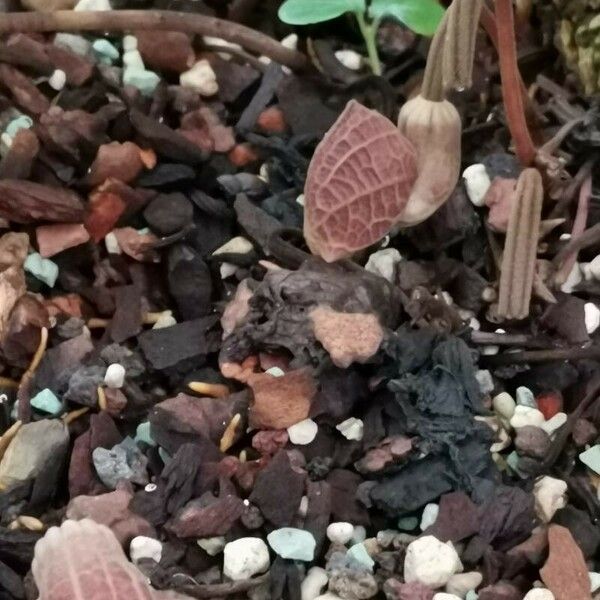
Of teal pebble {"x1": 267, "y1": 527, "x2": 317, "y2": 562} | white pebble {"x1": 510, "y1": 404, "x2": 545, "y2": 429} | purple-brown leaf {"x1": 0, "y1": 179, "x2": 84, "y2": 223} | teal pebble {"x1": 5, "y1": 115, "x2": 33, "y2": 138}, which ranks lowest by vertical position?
teal pebble {"x1": 267, "y1": 527, "x2": 317, "y2": 562}

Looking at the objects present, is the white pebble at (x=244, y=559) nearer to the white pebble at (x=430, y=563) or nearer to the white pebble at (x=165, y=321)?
the white pebble at (x=430, y=563)

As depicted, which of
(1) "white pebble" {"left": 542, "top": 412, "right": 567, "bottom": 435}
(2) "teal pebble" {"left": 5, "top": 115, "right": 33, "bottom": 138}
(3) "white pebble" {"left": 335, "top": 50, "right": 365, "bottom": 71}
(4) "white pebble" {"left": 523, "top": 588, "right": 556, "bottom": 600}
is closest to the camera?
(4) "white pebble" {"left": 523, "top": 588, "right": 556, "bottom": 600}

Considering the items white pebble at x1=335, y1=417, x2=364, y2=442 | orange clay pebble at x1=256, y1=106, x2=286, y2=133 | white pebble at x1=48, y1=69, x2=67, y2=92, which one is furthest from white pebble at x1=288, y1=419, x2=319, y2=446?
white pebble at x1=48, y1=69, x2=67, y2=92

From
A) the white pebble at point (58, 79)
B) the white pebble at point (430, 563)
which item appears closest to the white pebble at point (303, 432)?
the white pebble at point (430, 563)

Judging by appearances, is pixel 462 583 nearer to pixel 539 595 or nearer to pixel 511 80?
pixel 539 595

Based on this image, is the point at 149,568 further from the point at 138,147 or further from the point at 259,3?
the point at 259,3

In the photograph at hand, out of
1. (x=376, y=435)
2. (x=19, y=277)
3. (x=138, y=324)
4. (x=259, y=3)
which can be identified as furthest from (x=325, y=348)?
(x=259, y=3)

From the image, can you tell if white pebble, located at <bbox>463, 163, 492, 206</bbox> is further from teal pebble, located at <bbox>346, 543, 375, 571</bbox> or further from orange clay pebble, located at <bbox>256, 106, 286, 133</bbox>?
teal pebble, located at <bbox>346, 543, 375, 571</bbox>
